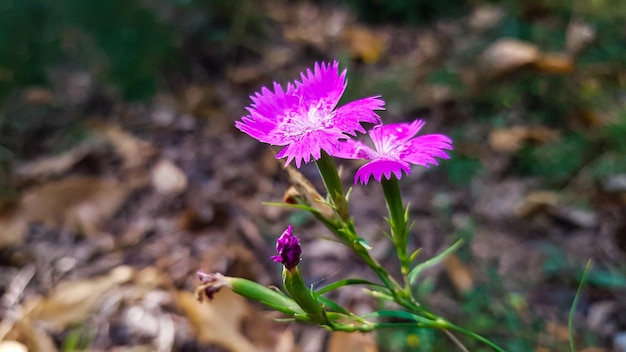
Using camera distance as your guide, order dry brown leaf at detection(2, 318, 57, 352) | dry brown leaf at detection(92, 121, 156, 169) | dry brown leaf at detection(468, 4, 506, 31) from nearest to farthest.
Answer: dry brown leaf at detection(2, 318, 57, 352), dry brown leaf at detection(92, 121, 156, 169), dry brown leaf at detection(468, 4, 506, 31)

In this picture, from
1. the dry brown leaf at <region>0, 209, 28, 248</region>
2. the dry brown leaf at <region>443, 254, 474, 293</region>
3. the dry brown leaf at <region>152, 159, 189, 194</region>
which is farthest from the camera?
the dry brown leaf at <region>152, 159, 189, 194</region>

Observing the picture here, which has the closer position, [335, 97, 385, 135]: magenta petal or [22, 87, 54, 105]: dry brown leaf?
[335, 97, 385, 135]: magenta petal

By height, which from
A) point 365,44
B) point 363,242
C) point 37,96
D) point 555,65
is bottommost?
point 363,242

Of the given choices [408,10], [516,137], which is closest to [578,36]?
[516,137]

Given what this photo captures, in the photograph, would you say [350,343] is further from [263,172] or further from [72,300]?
Answer: [263,172]

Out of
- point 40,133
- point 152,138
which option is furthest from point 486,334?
point 40,133

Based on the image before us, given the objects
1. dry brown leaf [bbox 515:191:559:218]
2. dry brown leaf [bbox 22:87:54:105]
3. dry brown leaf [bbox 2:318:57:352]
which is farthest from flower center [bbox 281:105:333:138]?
dry brown leaf [bbox 22:87:54:105]

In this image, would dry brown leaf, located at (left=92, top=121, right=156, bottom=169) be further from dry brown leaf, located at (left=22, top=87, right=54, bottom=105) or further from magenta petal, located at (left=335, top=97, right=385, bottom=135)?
magenta petal, located at (left=335, top=97, right=385, bottom=135)
